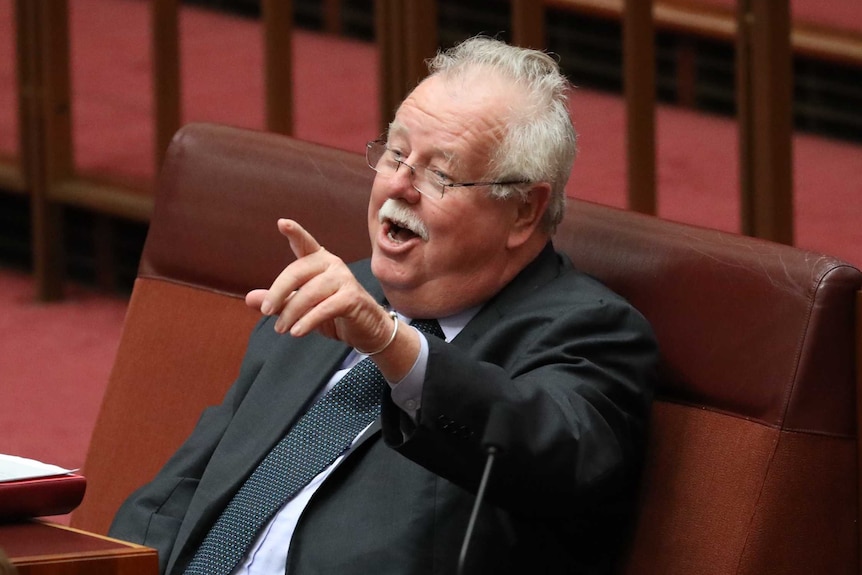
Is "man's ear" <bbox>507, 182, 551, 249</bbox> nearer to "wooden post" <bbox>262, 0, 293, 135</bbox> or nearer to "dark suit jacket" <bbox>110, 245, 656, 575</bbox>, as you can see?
"dark suit jacket" <bbox>110, 245, 656, 575</bbox>

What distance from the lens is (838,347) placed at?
170 cm

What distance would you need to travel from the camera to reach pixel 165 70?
3.90 meters

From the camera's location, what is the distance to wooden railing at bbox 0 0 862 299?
2.98m

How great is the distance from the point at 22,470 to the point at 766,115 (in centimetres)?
→ 187

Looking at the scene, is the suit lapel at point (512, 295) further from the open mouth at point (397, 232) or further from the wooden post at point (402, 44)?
the wooden post at point (402, 44)

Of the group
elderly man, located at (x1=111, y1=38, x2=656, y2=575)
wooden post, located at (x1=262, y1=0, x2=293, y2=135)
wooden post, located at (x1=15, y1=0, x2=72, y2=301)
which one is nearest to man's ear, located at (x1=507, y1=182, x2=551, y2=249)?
elderly man, located at (x1=111, y1=38, x2=656, y2=575)

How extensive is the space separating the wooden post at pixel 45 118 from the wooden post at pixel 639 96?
5.41 ft

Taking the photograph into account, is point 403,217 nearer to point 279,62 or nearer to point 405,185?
point 405,185

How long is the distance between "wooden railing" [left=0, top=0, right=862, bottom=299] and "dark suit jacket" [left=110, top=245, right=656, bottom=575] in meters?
1.22

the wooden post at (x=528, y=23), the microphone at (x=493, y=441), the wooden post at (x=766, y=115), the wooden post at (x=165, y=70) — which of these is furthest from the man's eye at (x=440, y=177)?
the wooden post at (x=165, y=70)

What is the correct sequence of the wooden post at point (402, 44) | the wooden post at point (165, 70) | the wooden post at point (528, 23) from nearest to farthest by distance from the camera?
the wooden post at point (528, 23)
the wooden post at point (402, 44)
the wooden post at point (165, 70)

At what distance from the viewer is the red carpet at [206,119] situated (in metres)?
3.60

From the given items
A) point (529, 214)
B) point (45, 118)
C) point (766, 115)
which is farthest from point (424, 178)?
point (45, 118)

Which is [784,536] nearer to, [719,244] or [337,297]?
[719,244]
